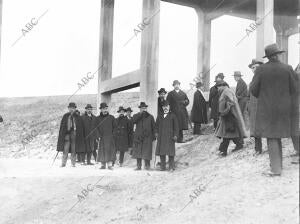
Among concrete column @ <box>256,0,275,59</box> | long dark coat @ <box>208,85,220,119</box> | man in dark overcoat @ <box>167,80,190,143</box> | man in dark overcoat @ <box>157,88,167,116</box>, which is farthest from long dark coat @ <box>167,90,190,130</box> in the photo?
concrete column @ <box>256,0,275,59</box>

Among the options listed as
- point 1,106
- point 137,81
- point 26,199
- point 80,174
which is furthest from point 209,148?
point 1,106

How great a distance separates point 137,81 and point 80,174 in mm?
3589

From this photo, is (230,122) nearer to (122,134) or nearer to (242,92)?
(242,92)

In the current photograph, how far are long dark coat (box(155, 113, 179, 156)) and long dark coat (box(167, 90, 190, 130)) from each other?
5.87 ft

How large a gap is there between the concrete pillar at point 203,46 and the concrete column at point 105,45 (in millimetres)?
3856

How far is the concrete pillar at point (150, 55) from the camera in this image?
11305mm

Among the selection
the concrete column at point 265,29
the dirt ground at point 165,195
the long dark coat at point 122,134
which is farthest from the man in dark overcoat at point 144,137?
the concrete column at point 265,29

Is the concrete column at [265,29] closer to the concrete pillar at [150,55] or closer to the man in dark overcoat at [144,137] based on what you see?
the concrete pillar at [150,55]

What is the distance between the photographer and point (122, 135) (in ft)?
39.4

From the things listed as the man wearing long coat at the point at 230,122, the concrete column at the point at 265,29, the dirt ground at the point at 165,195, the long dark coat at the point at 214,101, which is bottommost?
the dirt ground at the point at 165,195

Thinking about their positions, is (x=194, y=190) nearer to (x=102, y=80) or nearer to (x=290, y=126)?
(x=290, y=126)

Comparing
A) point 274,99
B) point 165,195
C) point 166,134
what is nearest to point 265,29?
point 166,134

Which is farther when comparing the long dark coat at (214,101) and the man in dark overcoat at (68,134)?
the long dark coat at (214,101)

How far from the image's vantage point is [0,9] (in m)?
11.2
